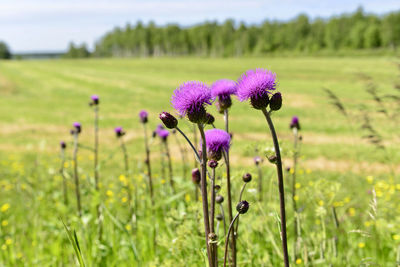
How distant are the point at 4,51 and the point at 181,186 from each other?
136928mm

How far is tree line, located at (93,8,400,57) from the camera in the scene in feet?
223

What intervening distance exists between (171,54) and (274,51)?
115ft

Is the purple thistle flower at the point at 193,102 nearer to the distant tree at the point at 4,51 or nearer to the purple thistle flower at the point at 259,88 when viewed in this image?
the purple thistle flower at the point at 259,88

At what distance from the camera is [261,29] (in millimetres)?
93438

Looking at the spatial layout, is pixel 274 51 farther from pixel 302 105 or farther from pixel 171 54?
pixel 302 105

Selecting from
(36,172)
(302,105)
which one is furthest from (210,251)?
(302,105)

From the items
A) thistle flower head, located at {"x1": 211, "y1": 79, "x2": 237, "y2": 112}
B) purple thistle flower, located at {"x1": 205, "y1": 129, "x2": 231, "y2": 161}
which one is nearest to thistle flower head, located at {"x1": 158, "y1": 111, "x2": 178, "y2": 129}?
purple thistle flower, located at {"x1": 205, "y1": 129, "x2": 231, "y2": 161}

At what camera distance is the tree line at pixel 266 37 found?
2671 inches

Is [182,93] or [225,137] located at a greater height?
Answer: [182,93]

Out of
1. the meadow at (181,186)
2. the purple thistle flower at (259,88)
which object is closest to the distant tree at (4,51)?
the meadow at (181,186)

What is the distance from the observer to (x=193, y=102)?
1.48 metres

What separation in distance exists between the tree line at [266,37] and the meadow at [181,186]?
152 ft

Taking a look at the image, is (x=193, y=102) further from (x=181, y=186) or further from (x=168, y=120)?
(x=181, y=186)

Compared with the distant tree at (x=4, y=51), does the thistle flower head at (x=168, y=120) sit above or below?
below
